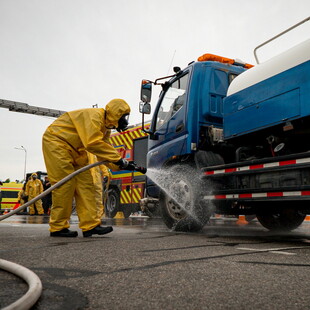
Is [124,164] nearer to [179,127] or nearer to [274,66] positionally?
[179,127]

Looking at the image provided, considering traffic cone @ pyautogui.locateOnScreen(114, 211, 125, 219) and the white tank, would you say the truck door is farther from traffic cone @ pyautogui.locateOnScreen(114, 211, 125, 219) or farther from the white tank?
traffic cone @ pyautogui.locateOnScreen(114, 211, 125, 219)

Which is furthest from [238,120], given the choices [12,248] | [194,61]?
[12,248]

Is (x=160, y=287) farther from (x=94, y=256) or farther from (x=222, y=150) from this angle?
(x=222, y=150)

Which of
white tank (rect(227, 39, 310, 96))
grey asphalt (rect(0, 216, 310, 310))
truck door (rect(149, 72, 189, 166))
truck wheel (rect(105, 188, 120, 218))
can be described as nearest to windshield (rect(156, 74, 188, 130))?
truck door (rect(149, 72, 189, 166))

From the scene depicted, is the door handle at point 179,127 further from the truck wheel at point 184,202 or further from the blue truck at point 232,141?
the truck wheel at point 184,202

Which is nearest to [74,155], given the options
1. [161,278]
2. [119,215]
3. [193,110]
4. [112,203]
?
[193,110]

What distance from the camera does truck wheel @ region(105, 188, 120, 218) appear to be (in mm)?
9477

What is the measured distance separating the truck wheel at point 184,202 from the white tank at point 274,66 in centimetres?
122

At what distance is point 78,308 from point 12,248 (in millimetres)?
1704

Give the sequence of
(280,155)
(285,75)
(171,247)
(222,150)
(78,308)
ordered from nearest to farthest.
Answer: (78,308) → (171,247) → (285,75) → (280,155) → (222,150)

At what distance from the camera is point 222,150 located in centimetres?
463

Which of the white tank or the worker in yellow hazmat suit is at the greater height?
the white tank

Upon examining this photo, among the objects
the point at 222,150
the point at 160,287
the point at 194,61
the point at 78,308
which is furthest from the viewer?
the point at 194,61

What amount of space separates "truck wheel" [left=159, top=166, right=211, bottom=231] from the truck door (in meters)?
0.35
